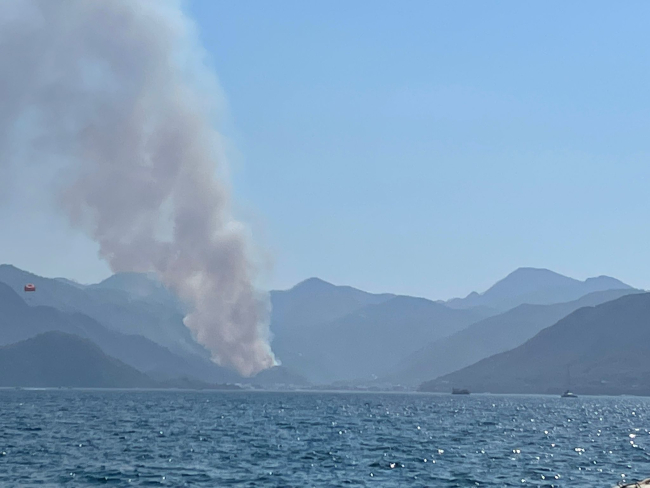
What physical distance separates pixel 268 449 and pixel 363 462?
61.9ft

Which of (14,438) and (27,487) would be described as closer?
(27,487)

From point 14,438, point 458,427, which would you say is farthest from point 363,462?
point 458,427

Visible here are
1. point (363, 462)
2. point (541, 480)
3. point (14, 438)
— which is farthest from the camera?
point (14, 438)

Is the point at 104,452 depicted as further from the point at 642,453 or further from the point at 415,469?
the point at 642,453

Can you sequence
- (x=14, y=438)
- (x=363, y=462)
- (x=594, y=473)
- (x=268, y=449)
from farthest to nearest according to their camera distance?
(x=14, y=438) < (x=268, y=449) < (x=363, y=462) < (x=594, y=473)

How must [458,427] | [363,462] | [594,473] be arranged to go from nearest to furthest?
[594,473]
[363,462]
[458,427]

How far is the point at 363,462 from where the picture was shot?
11088 cm

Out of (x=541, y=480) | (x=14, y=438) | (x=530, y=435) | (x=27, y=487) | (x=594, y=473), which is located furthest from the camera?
(x=530, y=435)

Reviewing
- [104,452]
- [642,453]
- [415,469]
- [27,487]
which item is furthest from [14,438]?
[642,453]

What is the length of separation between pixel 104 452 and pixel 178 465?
18130mm

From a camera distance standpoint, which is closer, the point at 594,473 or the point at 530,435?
the point at 594,473

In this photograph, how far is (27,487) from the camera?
8550 centimetres

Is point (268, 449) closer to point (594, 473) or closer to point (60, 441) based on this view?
point (60, 441)

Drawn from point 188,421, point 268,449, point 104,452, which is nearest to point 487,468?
point 268,449
